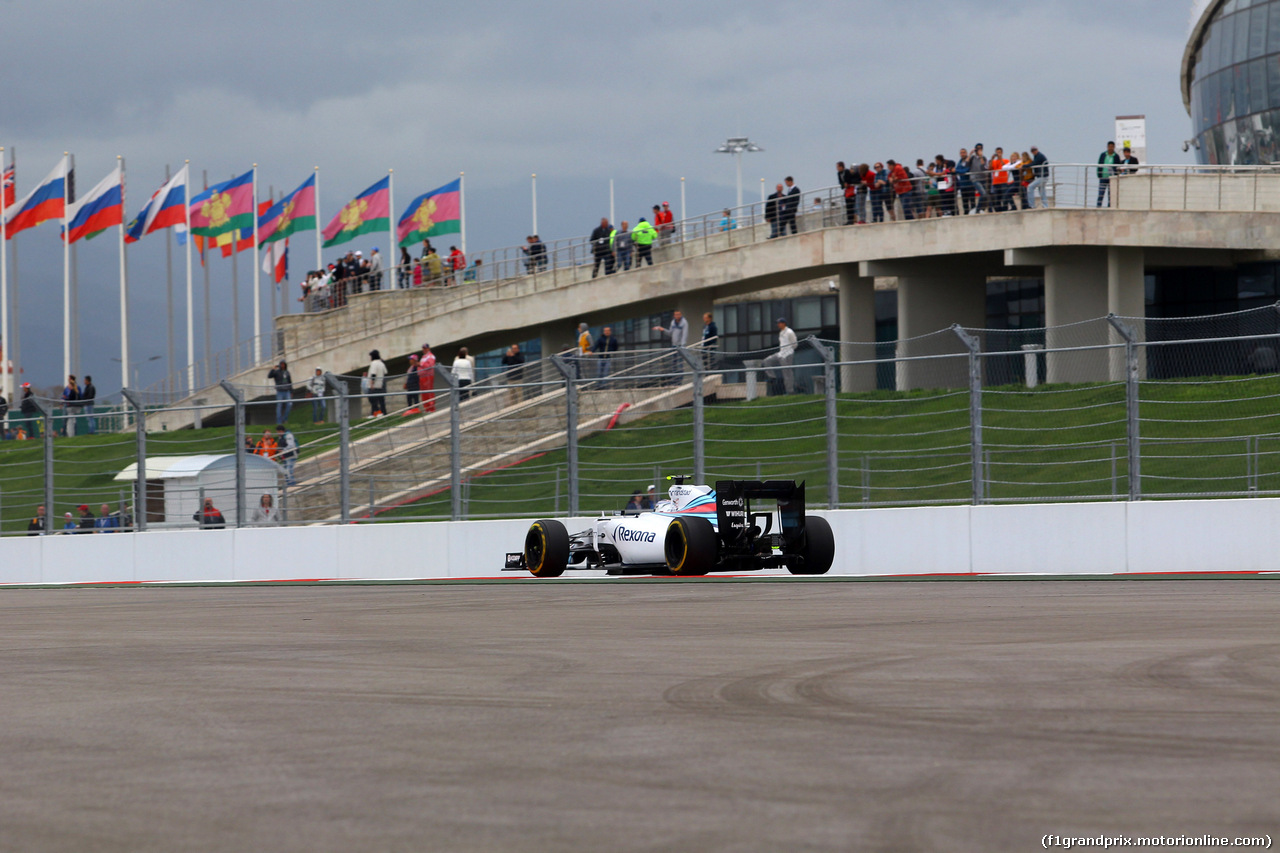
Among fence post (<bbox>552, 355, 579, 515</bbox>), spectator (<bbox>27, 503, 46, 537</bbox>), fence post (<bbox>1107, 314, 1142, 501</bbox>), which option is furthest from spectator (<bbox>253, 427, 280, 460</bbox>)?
fence post (<bbox>1107, 314, 1142, 501</bbox>)

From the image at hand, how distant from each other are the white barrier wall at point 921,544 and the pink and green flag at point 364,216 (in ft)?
72.2

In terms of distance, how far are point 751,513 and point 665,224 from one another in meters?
23.4

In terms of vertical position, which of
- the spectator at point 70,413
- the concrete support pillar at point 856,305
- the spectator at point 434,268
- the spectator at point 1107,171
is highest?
the spectator at point 1107,171

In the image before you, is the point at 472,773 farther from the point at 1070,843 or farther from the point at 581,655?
the point at 581,655

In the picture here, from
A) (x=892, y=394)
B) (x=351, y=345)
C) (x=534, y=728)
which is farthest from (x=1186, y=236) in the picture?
(x=534, y=728)

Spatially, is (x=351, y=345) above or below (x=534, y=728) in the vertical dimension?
above

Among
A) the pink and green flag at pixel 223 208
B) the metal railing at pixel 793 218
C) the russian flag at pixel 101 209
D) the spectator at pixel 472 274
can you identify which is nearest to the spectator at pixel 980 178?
the metal railing at pixel 793 218

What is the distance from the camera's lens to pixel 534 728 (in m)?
5.12

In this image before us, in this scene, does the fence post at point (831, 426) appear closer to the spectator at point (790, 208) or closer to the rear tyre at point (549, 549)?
the rear tyre at point (549, 549)

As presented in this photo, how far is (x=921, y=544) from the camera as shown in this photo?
15.7 metres

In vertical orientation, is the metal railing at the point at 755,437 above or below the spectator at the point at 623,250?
below

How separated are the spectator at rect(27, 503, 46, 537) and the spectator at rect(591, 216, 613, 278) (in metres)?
17.3

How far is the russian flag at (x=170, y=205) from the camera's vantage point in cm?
4250

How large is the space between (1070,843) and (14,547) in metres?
21.1
